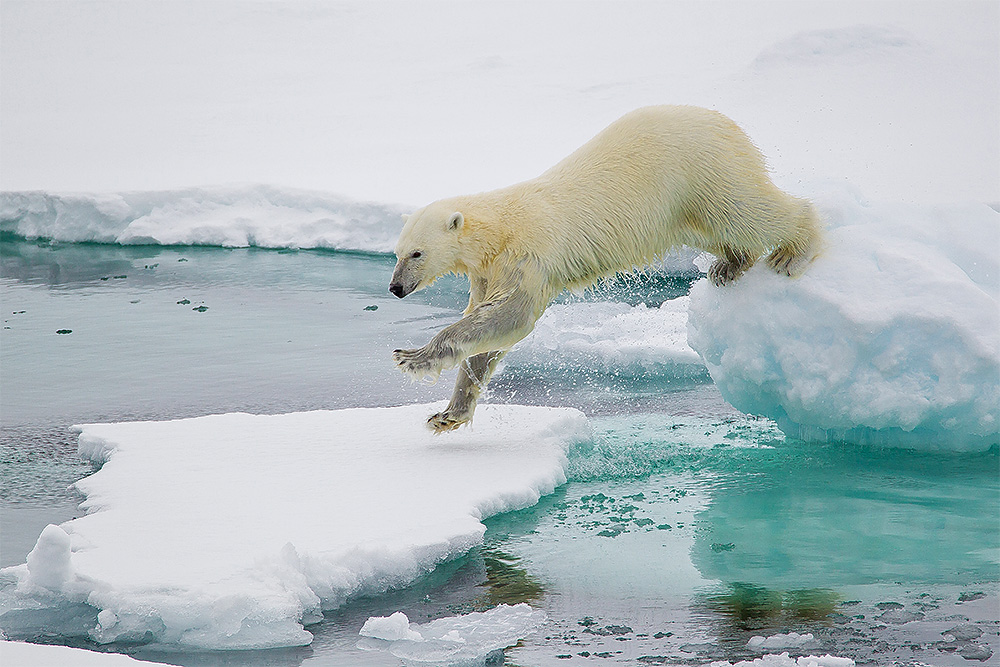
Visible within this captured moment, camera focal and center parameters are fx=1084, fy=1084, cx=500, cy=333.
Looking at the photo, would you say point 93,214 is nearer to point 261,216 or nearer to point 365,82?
point 261,216

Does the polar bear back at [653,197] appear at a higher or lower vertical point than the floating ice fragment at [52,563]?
higher

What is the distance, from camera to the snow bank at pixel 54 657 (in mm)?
3238

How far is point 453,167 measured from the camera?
1499 centimetres

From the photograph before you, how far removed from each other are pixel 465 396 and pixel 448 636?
2113mm

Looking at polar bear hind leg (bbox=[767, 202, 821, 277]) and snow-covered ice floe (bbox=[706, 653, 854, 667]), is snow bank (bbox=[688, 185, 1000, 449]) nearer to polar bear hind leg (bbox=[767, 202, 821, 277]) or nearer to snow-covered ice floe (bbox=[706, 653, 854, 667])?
polar bear hind leg (bbox=[767, 202, 821, 277])

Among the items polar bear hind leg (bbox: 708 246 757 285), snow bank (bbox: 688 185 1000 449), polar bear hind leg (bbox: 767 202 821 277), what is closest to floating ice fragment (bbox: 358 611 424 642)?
snow bank (bbox: 688 185 1000 449)

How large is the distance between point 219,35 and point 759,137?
47.4ft

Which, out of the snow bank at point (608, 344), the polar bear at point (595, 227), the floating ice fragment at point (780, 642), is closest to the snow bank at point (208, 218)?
the snow bank at point (608, 344)

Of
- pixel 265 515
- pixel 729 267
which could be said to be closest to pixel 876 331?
pixel 729 267

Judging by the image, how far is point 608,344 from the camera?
800cm

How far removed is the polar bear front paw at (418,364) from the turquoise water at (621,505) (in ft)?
2.47

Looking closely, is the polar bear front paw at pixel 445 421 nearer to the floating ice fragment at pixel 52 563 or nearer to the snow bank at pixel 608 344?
the floating ice fragment at pixel 52 563

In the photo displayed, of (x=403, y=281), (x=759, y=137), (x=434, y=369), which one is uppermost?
(x=759, y=137)

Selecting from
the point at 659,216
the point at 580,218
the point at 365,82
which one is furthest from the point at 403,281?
the point at 365,82
